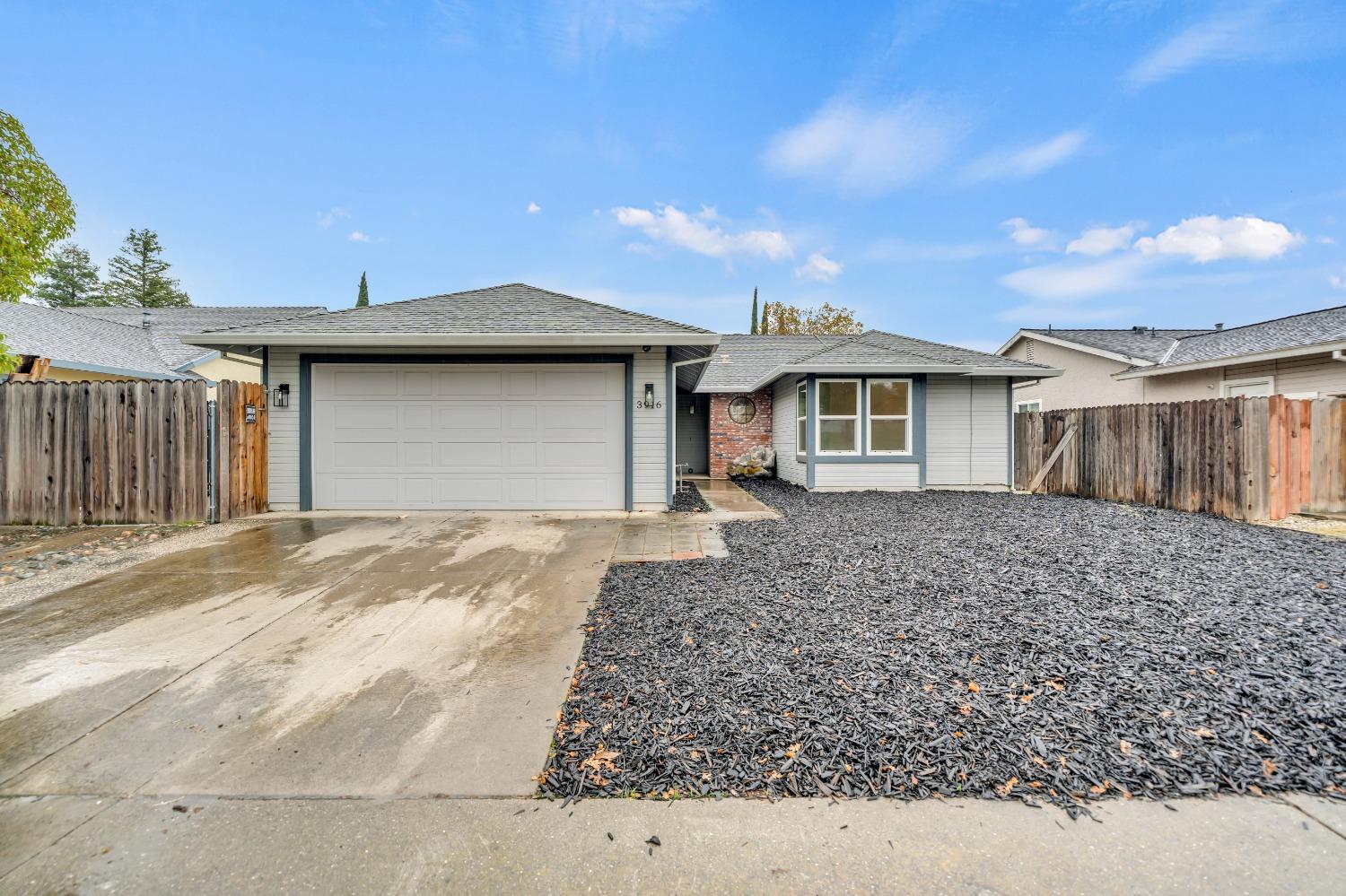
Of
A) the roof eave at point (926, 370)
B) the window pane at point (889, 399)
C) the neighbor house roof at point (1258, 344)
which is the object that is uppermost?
the neighbor house roof at point (1258, 344)

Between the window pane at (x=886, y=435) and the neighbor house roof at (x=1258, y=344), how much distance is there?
6317mm

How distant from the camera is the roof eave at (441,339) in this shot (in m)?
7.80

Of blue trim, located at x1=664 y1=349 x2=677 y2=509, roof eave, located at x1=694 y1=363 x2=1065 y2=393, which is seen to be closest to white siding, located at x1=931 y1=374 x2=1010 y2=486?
roof eave, located at x1=694 y1=363 x2=1065 y2=393

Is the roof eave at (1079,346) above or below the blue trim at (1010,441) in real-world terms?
above

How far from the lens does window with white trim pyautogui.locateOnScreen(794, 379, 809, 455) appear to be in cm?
1150

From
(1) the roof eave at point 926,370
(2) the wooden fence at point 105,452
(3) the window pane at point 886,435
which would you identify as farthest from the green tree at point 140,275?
(3) the window pane at point 886,435

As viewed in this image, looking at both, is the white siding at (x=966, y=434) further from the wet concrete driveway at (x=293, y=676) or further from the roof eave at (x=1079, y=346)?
the wet concrete driveway at (x=293, y=676)

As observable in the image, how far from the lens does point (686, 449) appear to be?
50.8 feet

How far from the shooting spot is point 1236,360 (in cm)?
1098

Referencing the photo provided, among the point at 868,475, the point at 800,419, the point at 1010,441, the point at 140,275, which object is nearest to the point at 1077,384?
the point at 1010,441

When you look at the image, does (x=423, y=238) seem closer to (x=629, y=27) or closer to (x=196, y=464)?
(x=629, y=27)

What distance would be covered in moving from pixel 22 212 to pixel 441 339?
5032mm

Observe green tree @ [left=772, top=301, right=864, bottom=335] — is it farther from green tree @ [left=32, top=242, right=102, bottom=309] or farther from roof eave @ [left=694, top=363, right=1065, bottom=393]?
green tree @ [left=32, top=242, right=102, bottom=309]

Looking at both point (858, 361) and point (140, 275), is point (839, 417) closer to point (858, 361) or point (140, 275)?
point (858, 361)
